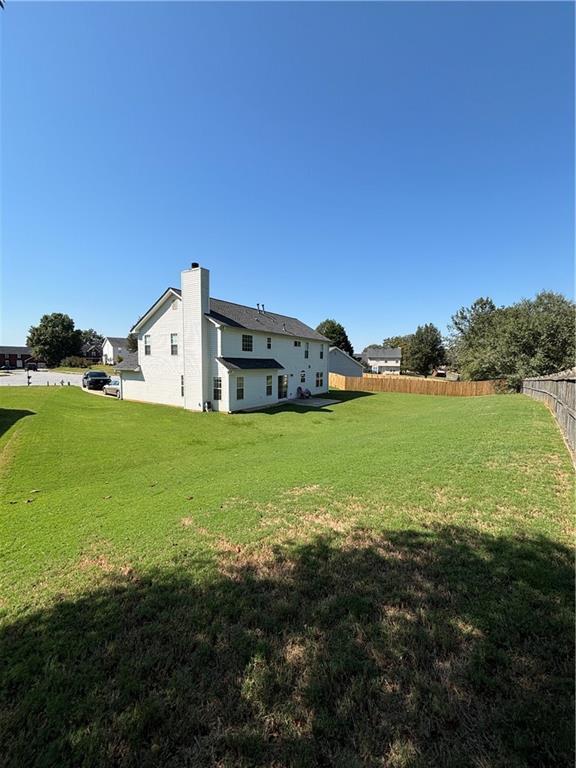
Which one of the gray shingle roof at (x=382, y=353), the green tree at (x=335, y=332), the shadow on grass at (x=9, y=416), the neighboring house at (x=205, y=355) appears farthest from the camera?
the gray shingle roof at (x=382, y=353)

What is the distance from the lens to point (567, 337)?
1046 inches

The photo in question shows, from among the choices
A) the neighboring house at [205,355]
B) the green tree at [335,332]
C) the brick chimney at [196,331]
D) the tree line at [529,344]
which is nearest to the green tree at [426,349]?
the green tree at [335,332]

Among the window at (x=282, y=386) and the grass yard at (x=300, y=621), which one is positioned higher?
the window at (x=282, y=386)

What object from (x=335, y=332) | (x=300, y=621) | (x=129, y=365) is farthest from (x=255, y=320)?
(x=335, y=332)

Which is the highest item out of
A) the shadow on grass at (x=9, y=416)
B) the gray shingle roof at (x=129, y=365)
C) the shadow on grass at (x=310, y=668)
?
the gray shingle roof at (x=129, y=365)

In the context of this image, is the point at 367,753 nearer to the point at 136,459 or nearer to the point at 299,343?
the point at 136,459

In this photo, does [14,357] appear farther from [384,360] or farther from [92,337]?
[384,360]

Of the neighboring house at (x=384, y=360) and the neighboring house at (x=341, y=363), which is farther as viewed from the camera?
the neighboring house at (x=384, y=360)

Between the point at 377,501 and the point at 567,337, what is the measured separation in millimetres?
29456

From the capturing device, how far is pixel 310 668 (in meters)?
2.72

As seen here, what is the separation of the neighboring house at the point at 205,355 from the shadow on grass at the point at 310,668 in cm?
1782

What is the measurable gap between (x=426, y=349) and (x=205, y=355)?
55.9 metres

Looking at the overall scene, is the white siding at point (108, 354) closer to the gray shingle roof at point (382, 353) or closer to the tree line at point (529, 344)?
the gray shingle roof at point (382, 353)

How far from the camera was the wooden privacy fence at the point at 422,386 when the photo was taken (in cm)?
3288
